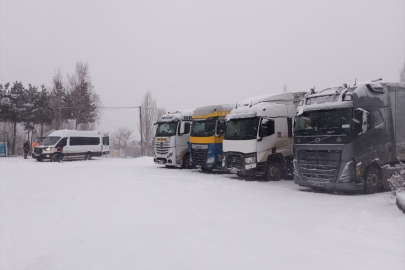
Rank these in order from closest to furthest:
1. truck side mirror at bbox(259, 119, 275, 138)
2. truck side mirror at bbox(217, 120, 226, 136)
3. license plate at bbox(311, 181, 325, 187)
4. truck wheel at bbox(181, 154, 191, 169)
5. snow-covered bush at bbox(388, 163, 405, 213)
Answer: snow-covered bush at bbox(388, 163, 405, 213), license plate at bbox(311, 181, 325, 187), truck side mirror at bbox(259, 119, 275, 138), truck side mirror at bbox(217, 120, 226, 136), truck wheel at bbox(181, 154, 191, 169)

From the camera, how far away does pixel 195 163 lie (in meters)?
16.9

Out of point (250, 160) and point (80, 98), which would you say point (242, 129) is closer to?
point (250, 160)

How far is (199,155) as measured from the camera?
54.6 feet

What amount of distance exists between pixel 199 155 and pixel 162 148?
3.31 meters

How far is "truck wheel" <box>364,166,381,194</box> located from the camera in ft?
33.1

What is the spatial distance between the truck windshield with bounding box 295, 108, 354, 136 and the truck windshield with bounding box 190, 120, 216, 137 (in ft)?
18.4

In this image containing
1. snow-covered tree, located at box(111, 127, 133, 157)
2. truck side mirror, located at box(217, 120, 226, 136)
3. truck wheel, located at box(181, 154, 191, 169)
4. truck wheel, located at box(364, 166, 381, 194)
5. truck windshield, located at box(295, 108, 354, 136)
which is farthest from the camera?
snow-covered tree, located at box(111, 127, 133, 157)

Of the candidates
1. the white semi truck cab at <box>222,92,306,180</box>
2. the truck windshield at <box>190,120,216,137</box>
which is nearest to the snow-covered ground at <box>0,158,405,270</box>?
the white semi truck cab at <box>222,92,306,180</box>

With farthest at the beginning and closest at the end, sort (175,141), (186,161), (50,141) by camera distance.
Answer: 1. (50,141)
2. (186,161)
3. (175,141)

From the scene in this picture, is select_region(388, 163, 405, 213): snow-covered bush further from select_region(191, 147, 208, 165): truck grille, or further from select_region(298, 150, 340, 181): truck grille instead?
select_region(191, 147, 208, 165): truck grille

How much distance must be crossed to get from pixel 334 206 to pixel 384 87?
4.63 meters

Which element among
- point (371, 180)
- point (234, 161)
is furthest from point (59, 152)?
point (371, 180)

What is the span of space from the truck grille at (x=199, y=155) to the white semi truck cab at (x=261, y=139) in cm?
222

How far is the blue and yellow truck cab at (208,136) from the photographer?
16.0m
